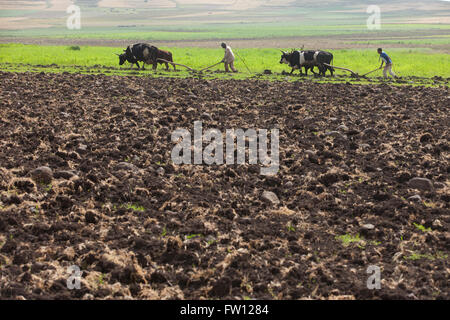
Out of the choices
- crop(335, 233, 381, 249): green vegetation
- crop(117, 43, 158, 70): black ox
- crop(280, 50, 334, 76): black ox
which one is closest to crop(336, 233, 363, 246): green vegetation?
crop(335, 233, 381, 249): green vegetation

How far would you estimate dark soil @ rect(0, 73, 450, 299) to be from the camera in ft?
18.4

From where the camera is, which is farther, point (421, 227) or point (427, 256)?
point (421, 227)

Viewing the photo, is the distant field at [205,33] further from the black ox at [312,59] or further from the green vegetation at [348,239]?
the green vegetation at [348,239]

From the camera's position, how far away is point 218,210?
752cm

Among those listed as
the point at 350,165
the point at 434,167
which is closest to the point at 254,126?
the point at 350,165

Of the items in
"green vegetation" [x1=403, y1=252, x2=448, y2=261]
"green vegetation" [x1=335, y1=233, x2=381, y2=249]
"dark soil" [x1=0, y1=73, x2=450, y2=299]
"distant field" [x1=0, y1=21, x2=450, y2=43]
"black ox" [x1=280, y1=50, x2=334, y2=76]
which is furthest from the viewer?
"distant field" [x1=0, y1=21, x2=450, y2=43]

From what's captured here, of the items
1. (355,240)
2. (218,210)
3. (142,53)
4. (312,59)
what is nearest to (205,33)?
(142,53)

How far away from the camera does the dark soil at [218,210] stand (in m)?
5.62

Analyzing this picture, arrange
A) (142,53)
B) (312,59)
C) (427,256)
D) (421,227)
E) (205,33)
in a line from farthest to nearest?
(205,33) → (142,53) → (312,59) → (421,227) → (427,256)

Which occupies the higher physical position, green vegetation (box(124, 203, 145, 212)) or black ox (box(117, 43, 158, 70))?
black ox (box(117, 43, 158, 70))

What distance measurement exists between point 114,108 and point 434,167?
328 inches

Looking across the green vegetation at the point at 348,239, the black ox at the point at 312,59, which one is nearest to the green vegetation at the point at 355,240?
the green vegetation at the point at 348,239

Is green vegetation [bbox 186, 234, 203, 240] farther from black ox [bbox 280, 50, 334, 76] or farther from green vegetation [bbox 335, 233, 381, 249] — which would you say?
black ox [bbox 280, 50, 334, 76]

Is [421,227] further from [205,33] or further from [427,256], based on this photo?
[205,33]
